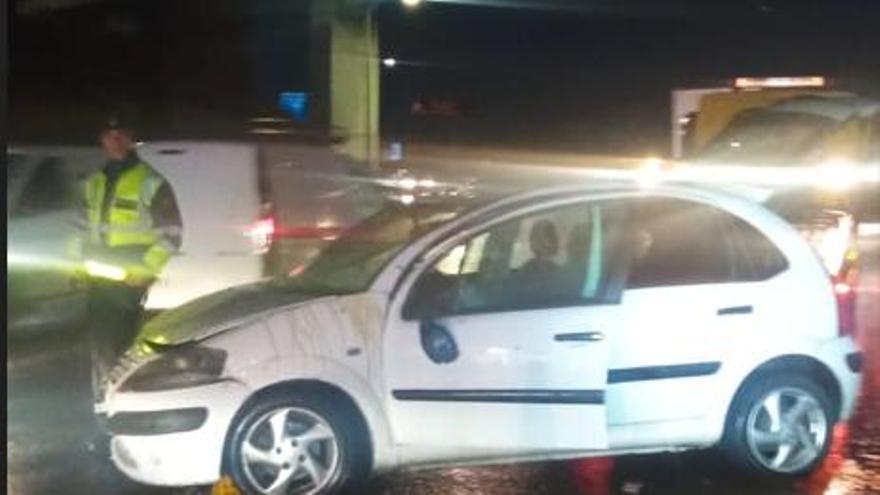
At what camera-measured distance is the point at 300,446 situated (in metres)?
4.70

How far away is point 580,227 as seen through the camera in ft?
16.1

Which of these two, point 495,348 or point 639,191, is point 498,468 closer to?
point 495,348

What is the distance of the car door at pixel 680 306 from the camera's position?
4.88 m

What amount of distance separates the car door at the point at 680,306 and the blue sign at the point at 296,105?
1.66 m

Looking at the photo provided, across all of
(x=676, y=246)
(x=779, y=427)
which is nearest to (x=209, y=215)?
(x=676, y=246)

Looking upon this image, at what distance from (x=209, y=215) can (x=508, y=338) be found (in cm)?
143

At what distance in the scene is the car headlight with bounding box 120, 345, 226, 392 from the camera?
4613 mm

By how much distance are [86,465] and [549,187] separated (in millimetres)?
2187

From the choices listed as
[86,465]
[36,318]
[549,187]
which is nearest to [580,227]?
[549,187]

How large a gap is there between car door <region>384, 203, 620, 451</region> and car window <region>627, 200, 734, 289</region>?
123 mm

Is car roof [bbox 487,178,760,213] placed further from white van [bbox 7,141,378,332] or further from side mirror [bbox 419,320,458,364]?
white van [bbox 7,141,378,332]

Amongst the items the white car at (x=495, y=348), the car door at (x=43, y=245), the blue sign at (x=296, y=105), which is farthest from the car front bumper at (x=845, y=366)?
the car door at (x=43, y=245)

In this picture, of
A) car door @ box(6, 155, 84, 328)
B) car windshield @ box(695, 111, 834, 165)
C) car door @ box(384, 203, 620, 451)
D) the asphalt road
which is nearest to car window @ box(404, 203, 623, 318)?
car door @ box(384, 203, 620, 451)

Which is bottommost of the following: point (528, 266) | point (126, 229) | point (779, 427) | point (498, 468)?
point (498, 468)
